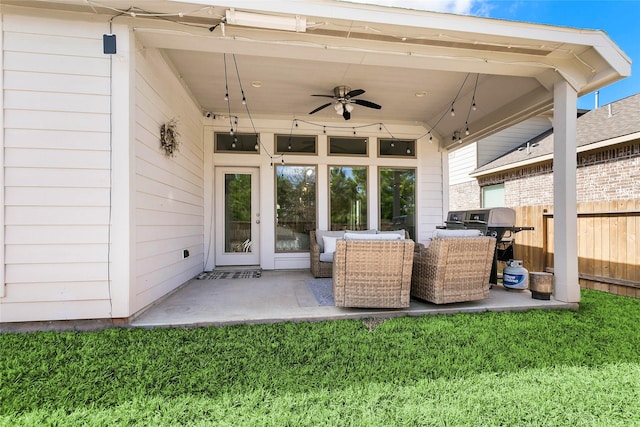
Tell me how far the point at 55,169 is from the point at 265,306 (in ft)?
7.78

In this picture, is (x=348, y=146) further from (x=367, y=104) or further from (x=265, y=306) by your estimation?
(x=265, y=306)

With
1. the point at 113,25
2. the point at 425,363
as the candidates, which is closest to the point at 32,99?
the point at 113,25

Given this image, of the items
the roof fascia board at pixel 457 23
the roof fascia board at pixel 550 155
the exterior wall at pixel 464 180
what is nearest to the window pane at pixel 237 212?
the roof fascia board at pixel 457 23

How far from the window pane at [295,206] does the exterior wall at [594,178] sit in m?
5.66

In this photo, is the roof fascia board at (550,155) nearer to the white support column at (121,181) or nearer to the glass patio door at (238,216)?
the glass patio door at (238,216)

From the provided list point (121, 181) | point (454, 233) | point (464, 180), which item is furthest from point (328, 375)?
point (464, 180)

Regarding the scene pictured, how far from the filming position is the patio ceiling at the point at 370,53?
2789 mm

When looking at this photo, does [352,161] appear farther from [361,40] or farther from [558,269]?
[558,269]

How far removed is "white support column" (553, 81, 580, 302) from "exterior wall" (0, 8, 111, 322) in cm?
487

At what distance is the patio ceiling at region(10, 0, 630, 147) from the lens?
9.15 ft

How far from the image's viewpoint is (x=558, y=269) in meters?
3.67

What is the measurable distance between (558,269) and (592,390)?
2251 millimetres

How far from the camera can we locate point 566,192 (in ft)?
11.6

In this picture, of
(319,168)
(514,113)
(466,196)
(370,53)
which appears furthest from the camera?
(466,196)
